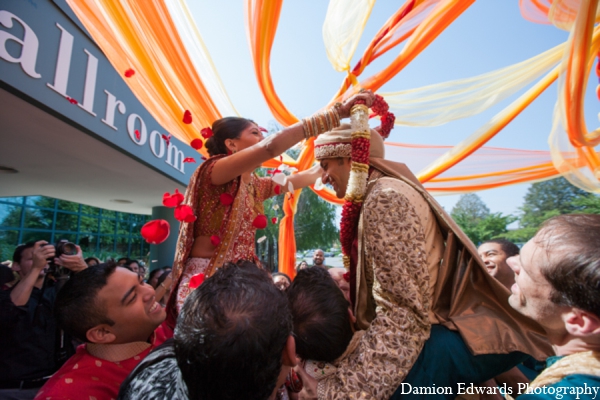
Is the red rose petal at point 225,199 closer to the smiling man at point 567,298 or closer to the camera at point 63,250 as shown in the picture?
the smiling man at point 567,298

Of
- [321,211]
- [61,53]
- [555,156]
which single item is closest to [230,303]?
[555,156]

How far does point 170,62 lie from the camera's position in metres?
2.49

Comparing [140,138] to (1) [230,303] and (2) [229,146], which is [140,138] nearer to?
(2) [229,146]

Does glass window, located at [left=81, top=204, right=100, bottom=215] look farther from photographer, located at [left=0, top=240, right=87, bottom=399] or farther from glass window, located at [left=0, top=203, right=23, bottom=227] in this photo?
photographer, located at [left=0, top=240, right=87, bottom=399]

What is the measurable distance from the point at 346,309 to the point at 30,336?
2.60m

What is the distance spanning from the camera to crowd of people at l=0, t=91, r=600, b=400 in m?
0.92

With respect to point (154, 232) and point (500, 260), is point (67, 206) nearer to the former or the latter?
point (154, 232)

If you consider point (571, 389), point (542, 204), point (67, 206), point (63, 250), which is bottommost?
point (571, 389)

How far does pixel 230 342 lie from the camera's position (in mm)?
842

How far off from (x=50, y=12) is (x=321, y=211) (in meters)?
16.4

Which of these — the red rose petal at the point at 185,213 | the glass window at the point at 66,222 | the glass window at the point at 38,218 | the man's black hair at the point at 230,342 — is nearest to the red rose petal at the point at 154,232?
the red rose petal at the point at 185,213

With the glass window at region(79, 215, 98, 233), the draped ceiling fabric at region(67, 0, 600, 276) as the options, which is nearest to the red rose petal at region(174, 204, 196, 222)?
the draped ceiling fabric at region(67, 0, 600, 276)

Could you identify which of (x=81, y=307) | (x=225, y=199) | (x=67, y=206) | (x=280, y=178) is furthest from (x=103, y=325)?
(x=67, y=206)

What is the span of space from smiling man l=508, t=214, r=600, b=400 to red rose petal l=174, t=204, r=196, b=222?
153cm
